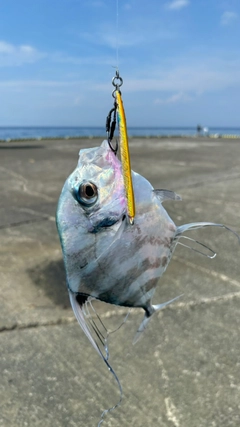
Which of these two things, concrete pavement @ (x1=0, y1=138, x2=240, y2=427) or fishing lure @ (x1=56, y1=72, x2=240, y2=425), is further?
concrete pavement @ (x1=0, y1=138, x2=240, y2=427)

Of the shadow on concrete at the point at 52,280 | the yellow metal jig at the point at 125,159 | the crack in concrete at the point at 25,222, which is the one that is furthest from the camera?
the crack in concrete at the point at 25,222

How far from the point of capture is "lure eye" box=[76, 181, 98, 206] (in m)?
0.90

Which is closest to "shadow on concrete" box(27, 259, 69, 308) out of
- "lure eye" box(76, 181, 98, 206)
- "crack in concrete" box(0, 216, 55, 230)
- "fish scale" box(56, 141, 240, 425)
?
"crack in concrete" box(0, 216, 55, 230)

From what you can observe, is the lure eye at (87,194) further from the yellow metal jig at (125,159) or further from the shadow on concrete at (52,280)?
the shadow on concrete at (52,280)

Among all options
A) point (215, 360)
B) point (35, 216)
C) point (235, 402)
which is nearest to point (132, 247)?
point (235, 402)

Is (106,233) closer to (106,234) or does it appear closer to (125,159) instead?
(106,234)

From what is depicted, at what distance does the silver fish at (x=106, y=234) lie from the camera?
901 mm

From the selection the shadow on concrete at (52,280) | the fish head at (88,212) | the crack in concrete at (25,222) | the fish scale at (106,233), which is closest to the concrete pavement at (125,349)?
the shadow on concrete at (52,280)

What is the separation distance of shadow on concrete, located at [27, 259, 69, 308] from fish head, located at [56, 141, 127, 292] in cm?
250

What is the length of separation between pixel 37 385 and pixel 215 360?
1125mm

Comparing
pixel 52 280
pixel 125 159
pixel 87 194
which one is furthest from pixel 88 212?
pixel 52 280

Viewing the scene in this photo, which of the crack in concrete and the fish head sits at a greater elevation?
the fish head

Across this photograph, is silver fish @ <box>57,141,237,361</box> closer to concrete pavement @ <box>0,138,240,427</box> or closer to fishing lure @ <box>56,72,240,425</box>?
fishing lure @ <box>56,72,240,425</box>

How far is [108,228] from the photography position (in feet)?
2.97
